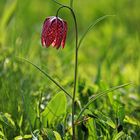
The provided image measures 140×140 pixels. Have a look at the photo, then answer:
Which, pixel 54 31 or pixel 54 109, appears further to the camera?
pixel 54 109

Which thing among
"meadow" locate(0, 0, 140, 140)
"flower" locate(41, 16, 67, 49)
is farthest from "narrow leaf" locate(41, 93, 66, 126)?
"flower" locate(41, 16, 67, 49)

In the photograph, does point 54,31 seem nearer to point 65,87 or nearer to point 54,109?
point 54,109

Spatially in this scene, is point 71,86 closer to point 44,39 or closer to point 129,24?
point 44,39

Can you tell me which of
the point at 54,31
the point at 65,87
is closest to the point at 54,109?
the point at 54,31

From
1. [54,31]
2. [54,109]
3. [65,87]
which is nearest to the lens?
[54,31]

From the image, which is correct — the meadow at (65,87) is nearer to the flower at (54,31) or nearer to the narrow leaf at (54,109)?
the narrow leaf at (54,109)

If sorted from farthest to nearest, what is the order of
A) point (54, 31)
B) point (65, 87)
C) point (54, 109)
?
point (65, 87) < point (54, 109) < point (54, 31)

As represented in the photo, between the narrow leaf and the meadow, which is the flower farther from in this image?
the narrow leaf

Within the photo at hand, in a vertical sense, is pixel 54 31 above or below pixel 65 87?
above
